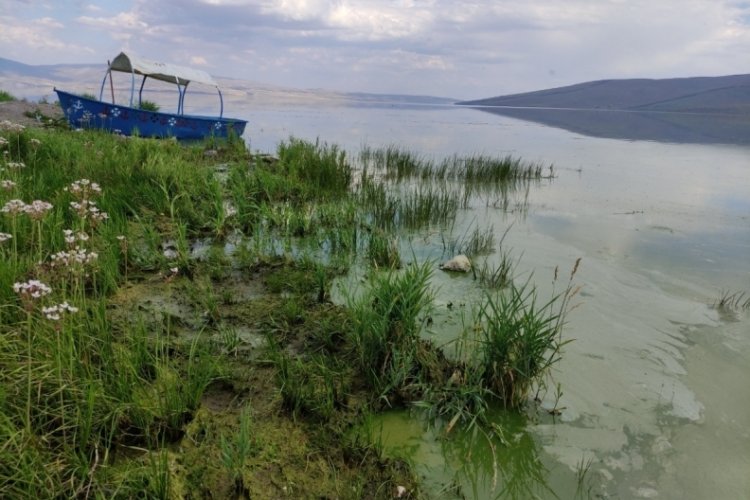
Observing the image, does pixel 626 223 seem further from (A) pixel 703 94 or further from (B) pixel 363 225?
(A) pixel 703 94

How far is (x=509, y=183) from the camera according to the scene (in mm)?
12711

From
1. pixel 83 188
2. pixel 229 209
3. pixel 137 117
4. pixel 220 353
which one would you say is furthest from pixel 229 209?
Answer: pixel 137 117

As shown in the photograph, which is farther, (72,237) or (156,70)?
(156,70)

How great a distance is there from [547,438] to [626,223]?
695 cm

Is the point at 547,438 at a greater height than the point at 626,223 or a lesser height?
lesser

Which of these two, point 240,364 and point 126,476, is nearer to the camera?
point 126,476

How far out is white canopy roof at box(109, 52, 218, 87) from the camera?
53.6ft

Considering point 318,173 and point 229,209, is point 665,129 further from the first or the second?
point 229,209

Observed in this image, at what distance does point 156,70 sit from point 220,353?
1657cm

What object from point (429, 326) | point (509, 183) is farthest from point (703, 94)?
point (429, 326)

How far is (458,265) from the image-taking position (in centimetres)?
603

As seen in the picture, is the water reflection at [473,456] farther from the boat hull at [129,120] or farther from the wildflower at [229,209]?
the boat hull at [129,120]

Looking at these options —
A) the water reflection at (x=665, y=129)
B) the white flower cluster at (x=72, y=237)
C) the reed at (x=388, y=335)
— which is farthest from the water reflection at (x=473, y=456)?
the water reflection at (x=665, y=129)

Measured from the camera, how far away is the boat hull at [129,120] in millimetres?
14234
